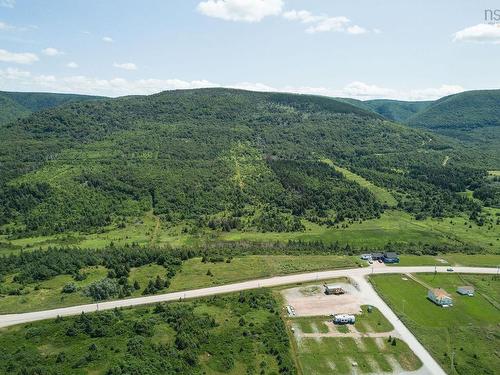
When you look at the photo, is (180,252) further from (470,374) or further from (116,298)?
(470,374)

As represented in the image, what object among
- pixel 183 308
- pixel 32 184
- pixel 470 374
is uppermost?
pixel 32 184

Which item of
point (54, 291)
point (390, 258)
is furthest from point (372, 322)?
point (54, 291)

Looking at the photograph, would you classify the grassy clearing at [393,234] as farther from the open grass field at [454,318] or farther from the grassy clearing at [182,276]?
the open grass field at [454,318]

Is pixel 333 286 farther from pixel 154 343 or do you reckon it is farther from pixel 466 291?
pixel 154 343

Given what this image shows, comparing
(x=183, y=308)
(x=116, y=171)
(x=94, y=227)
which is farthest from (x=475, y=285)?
(x=116, y=171)

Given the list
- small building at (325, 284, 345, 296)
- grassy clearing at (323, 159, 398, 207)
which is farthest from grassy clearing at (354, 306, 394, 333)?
grassy clearing at (323, 159, 398, 207)

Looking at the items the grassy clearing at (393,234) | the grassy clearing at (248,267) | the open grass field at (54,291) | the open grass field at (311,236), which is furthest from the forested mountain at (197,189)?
the open grass field at (54,291)
